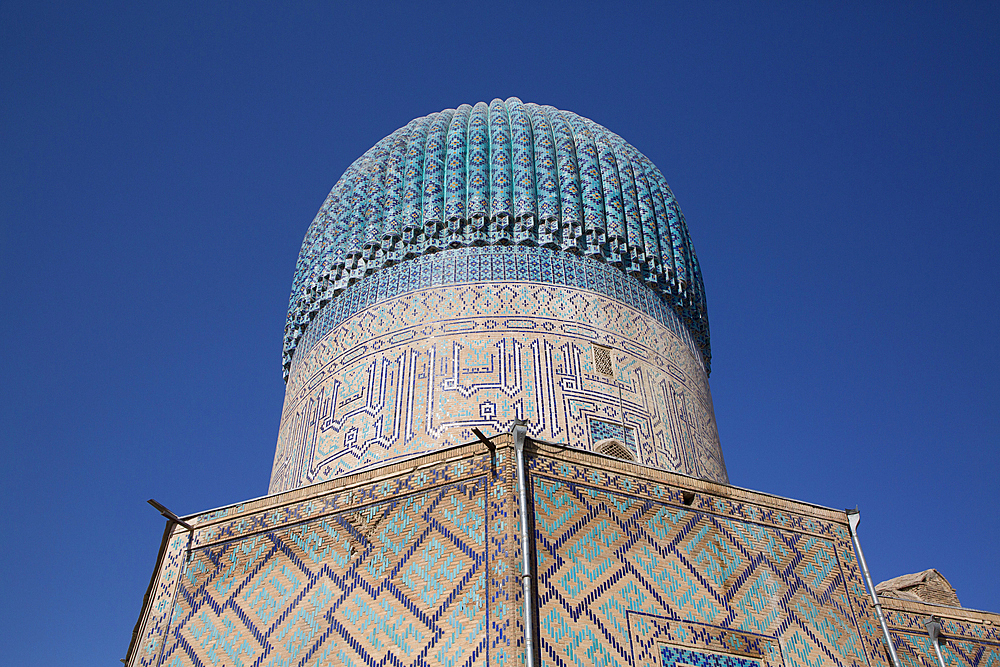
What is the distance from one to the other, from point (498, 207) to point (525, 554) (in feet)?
11.2

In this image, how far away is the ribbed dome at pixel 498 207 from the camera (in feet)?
22.1

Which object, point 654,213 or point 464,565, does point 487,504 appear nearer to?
point 464,565

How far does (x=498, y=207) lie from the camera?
675 cm

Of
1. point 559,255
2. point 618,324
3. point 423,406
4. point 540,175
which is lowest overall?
point 423,406

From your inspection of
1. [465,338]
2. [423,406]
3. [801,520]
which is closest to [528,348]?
[465,338]

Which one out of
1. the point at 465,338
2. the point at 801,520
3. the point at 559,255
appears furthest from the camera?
the point at 559,255

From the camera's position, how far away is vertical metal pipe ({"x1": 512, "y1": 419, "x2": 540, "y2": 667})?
12.0 ft

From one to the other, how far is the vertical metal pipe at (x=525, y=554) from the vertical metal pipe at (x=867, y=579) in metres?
2.03

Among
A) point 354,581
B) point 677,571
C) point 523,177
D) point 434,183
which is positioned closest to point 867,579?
point 677,571

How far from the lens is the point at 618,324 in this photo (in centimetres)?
646

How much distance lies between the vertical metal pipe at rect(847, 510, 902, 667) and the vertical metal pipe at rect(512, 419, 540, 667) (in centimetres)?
203

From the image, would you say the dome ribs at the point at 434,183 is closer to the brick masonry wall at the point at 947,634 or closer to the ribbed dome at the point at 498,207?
the ribbed dome at the point at 498,207

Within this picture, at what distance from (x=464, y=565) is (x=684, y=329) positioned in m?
3.59

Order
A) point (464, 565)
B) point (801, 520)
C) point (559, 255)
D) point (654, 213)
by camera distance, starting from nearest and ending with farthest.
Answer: point (464, 565) → point (801, 520) → point (559, 255) → point (654, 213)
